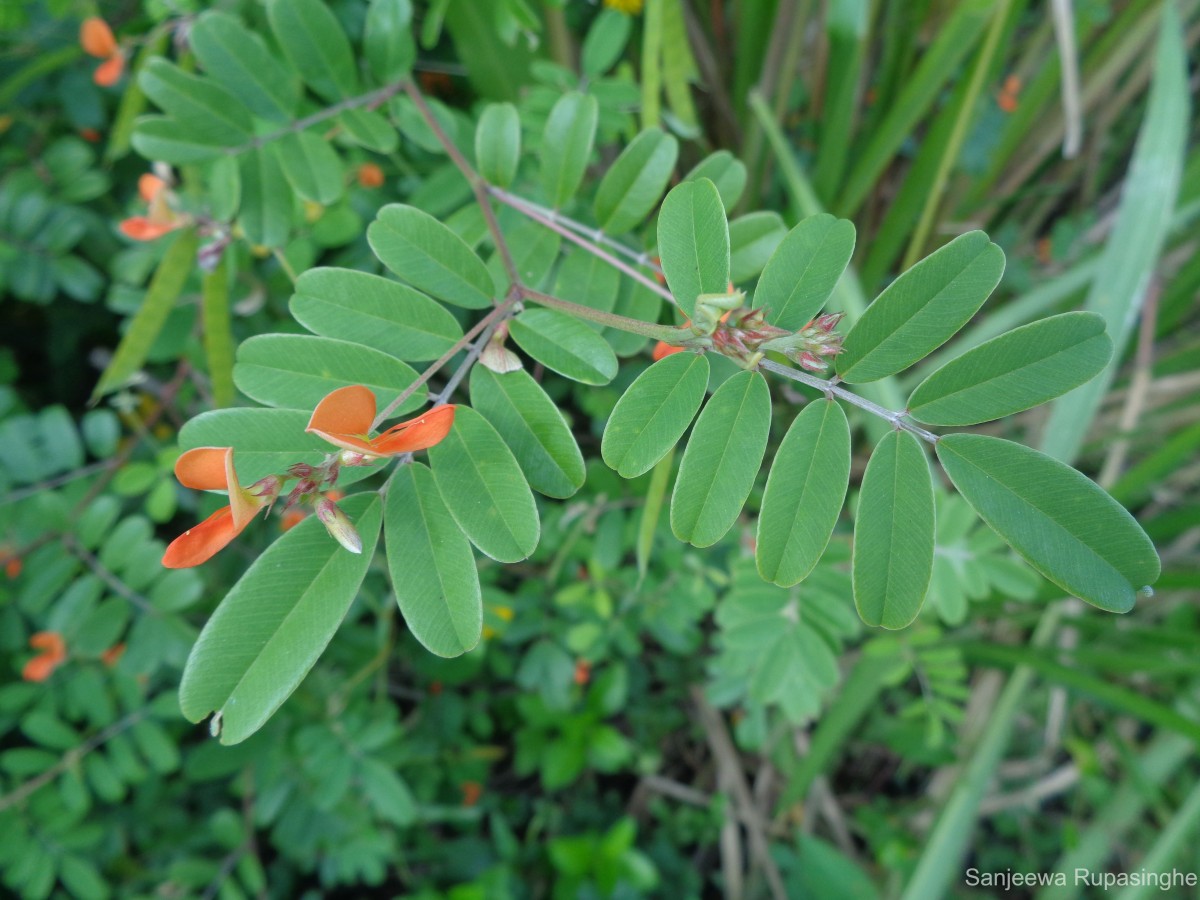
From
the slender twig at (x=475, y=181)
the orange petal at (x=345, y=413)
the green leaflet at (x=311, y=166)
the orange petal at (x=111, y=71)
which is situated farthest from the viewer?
the orange petal at (x=111, y=71)

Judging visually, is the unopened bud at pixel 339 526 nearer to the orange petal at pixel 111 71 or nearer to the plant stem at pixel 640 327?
the plant stem at pixel 640 327

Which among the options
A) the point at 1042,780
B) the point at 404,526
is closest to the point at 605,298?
the point at 404,526

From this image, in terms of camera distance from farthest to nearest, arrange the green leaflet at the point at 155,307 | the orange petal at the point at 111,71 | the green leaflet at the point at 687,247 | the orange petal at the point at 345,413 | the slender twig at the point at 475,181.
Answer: the orange petal at the point at 111,71 < the green leaflet at the point at 155,307 < the slender twig at the point at 475,181 < the green leaflet at the point at 687,247 < the orange petal at the point at 345,413

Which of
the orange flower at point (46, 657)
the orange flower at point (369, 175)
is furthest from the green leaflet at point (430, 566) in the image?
the orange flower at point (46, 657)

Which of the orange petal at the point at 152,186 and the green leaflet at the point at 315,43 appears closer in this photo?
the green leaflet at the point at 315,43

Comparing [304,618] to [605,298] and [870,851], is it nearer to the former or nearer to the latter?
[605,298]

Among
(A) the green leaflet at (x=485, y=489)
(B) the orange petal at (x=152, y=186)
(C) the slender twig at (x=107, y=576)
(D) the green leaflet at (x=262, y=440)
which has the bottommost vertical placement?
(C) the slender twig at (x=107, y=576)

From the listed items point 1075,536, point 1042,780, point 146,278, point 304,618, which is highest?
point 1075,536
